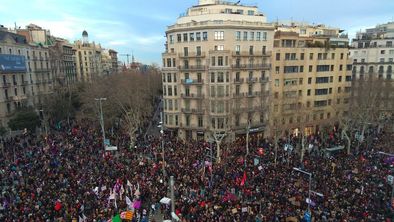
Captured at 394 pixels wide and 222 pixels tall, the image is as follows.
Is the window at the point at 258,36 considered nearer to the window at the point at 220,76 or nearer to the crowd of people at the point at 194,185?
the window at the point at 220,76

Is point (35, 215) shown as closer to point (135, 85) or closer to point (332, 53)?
point (135, 85)

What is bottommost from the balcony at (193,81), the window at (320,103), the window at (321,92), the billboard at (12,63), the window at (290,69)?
the window at (320,103)

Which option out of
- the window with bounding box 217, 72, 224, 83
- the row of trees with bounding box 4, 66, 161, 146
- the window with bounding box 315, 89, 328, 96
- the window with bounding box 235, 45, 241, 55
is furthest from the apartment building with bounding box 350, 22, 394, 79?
the row of trees with bounding box 4, 66, 161, 146

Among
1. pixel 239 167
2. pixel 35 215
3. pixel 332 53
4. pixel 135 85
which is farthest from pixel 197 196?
pixel 332 53

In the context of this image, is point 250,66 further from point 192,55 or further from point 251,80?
point 192,55

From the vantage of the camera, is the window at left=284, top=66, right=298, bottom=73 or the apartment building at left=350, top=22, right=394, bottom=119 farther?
the apartment building at left=350, top=22, right=394, bottom=119

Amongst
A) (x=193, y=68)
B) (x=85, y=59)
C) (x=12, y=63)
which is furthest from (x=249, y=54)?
(x=85, y=59)

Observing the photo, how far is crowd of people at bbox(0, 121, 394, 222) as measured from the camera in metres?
20.5

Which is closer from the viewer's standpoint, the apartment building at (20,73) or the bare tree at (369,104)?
the bare tree at (369,104)

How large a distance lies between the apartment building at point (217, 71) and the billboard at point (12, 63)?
1093 inches

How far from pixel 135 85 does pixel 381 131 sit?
41.7 metres

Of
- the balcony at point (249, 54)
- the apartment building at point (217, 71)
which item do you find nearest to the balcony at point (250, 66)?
the apartment building at point (217, 71)

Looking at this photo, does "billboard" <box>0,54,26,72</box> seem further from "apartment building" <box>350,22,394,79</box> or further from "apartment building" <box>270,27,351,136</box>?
"apartment building" <box>350,22,394,79</box>

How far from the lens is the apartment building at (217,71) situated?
42000 mm
